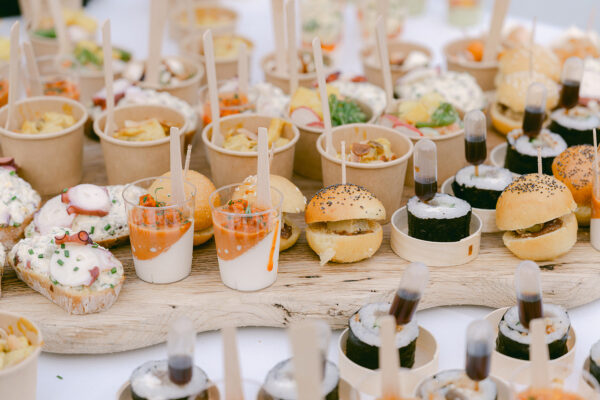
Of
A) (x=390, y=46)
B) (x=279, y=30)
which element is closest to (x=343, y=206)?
(x=279, y=30)

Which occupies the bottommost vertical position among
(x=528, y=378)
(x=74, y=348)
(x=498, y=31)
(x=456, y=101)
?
(x=74, y=348)

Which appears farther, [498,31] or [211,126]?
[498,31]

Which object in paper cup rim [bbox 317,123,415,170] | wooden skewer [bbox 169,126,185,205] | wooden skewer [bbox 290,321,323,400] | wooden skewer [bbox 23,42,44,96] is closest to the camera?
wooden skewer [bbox 290,321,323,400]

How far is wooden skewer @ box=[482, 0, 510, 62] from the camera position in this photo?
9.35 feet

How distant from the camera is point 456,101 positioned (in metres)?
2.67

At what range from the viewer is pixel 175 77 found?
290 cm

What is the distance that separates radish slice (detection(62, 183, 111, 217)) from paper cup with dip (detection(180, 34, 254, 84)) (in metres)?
1.15

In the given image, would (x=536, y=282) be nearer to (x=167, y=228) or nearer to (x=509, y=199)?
(x=509, y=199)

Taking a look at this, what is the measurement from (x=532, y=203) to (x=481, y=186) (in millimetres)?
221

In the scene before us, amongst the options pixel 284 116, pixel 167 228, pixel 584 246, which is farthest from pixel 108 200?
pixel 584 246

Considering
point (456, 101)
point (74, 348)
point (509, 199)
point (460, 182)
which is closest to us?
point (74, 348)

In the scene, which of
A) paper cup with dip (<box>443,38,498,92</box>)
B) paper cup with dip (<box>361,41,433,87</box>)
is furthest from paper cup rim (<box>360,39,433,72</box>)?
paper cup with dip (<box>443,38,498,92</box>)

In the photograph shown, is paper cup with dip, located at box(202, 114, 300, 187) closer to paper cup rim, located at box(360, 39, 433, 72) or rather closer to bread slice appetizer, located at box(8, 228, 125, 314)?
bread slice appetizer, located at box(8, 228, 125, 314)

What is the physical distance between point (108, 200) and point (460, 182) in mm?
1049
